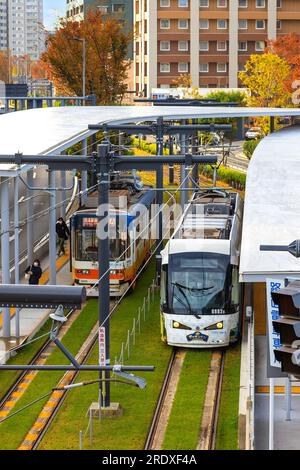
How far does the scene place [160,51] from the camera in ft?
337

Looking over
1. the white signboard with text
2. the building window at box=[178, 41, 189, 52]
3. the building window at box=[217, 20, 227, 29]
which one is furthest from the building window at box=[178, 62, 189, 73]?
the white signboard with text

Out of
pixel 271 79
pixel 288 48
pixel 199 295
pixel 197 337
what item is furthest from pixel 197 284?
pixel 288 48

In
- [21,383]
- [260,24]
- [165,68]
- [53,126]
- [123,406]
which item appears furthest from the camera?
[165,68]

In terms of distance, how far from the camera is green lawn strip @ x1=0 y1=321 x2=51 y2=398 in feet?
77.2

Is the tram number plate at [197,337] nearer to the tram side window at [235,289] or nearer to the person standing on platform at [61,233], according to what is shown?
the tram side window at [235,289]

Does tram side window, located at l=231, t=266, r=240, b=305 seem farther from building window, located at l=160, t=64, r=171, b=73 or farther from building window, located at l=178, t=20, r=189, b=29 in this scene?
building window, located at l=160, t=64, r=171, b=73

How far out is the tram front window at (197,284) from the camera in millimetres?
26109

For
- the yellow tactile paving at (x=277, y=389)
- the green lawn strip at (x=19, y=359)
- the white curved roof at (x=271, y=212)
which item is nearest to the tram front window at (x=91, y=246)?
the green lawn strip at (x=19, y=359)

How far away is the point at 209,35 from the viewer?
335ft

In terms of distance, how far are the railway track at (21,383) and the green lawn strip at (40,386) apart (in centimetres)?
11

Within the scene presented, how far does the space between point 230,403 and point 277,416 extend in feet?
5.68

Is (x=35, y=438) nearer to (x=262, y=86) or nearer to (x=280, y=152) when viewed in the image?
(x=280, y=152)

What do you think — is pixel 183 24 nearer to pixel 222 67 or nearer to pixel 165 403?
pixel 222 67

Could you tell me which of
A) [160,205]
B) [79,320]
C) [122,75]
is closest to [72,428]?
[79,320]
